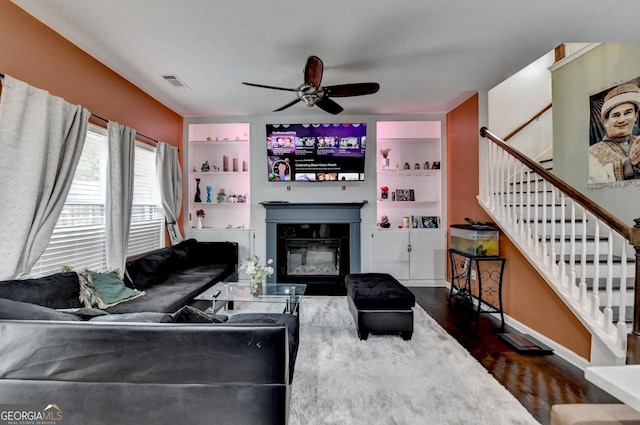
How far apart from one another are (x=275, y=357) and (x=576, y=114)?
4.42m

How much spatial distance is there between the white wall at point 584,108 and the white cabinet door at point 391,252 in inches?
89.2

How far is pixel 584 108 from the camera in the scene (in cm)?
336

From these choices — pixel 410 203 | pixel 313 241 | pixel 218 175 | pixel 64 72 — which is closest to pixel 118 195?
pixel 64 72

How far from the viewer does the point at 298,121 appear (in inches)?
187

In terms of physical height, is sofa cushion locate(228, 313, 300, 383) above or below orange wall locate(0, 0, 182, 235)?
below

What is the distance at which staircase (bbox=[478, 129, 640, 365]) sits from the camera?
211 cm

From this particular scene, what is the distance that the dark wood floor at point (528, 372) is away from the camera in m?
1.93

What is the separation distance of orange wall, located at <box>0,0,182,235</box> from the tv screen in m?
1.84

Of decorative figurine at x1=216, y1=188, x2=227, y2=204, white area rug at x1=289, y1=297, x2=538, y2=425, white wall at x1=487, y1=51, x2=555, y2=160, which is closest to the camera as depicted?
white area rug at x1=289, y1=297, x2=538, y2=425

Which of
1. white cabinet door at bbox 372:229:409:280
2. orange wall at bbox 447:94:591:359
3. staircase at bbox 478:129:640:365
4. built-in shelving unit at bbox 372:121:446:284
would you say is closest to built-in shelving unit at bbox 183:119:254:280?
white cabinet door at bbox 372:229:409:280

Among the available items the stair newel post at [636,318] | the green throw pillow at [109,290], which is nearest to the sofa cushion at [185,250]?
the green throw pillow at [109,290]

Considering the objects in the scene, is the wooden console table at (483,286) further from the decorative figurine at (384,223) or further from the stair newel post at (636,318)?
the stair newel post at (636,318)

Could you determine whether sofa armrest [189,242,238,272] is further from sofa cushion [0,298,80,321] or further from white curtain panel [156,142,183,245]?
sofa cushion [0,298,80,321]

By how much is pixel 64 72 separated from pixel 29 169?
108cm
